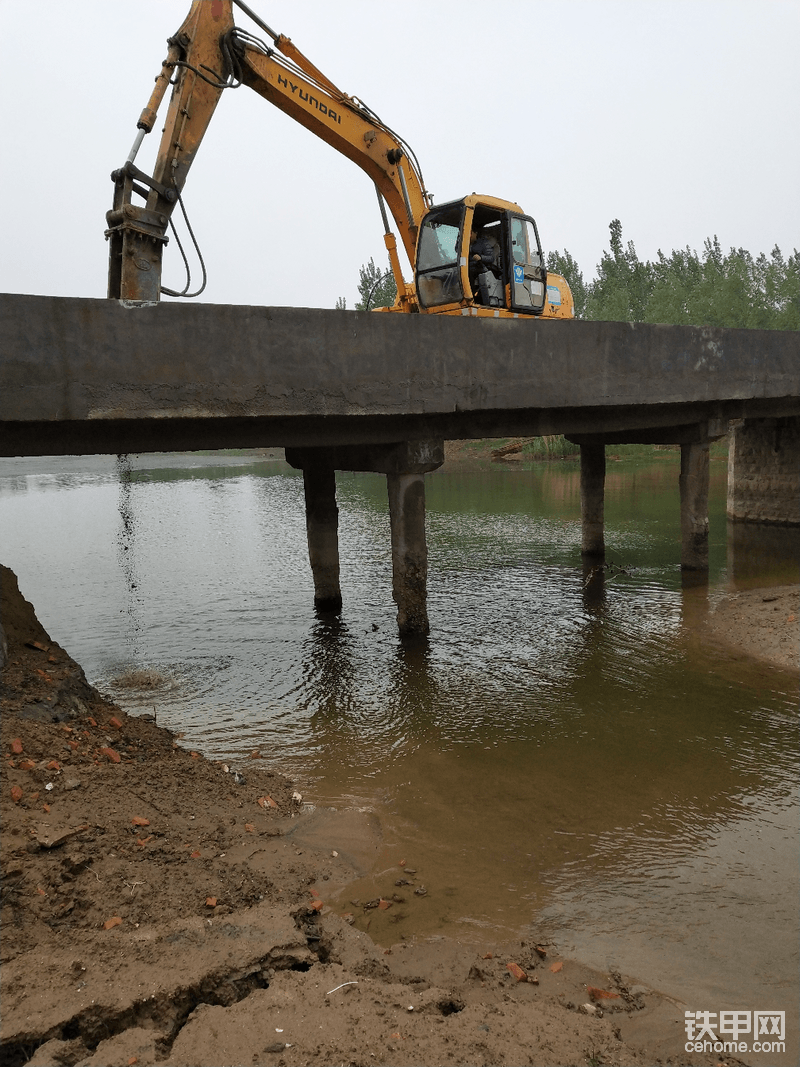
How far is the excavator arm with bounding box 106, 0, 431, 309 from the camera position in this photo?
8992 mm

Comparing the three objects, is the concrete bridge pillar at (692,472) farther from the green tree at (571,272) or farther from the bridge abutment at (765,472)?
the green tree at (571,272)

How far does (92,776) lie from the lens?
17.3 ft

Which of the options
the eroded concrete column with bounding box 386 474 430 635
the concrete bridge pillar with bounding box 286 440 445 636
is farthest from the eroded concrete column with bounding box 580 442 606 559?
the eroded concrete column with bounding box 386 474 430 635

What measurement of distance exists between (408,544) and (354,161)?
20.2 ft

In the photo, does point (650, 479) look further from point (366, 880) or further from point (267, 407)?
point (366, 880)

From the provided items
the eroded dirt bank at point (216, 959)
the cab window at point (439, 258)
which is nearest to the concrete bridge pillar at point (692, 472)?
the cab window at point (439, 258)

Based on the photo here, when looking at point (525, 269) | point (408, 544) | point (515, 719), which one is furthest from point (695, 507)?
point (515, 719)

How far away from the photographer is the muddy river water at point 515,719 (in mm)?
4840

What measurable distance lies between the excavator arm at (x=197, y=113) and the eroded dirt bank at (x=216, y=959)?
517cm

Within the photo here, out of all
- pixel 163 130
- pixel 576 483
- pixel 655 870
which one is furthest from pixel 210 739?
pixel 576 483

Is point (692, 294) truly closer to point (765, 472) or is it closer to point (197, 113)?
point (765, 472)

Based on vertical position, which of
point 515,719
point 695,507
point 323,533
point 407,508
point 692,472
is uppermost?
point 692,472

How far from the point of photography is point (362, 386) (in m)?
8.55

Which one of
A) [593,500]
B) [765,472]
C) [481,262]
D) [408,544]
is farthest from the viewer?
[765,472]
